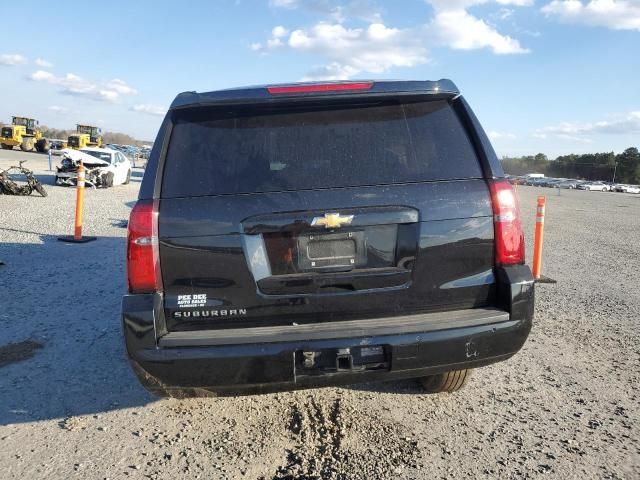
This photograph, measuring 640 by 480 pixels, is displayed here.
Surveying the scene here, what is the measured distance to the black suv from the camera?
2678 millimetres

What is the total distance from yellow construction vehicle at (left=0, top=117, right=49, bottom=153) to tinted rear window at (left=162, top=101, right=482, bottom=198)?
5325 cm

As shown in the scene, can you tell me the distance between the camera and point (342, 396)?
3.65m

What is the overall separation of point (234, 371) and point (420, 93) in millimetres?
1847

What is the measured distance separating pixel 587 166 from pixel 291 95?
11580 centimetres

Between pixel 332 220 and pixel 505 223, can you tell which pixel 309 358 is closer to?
pixel 332 220

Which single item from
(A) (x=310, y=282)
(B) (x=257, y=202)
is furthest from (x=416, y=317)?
(B) (x=257, y=202)

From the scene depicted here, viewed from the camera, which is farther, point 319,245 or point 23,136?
point 23,136

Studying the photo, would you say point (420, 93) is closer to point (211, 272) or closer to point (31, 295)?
point (211, 272)

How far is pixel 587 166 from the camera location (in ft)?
341

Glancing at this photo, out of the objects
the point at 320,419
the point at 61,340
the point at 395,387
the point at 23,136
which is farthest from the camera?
the point at 23,136

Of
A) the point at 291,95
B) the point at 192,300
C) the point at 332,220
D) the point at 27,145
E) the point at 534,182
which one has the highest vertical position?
the point at 534,182

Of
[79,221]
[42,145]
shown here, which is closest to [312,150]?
[79,221]

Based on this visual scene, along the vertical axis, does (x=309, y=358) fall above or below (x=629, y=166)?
below

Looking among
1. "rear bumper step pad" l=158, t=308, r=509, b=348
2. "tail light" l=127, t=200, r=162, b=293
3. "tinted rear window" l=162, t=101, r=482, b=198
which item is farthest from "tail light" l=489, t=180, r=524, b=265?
"tail light" l=127, t=200, r=162, b=293
